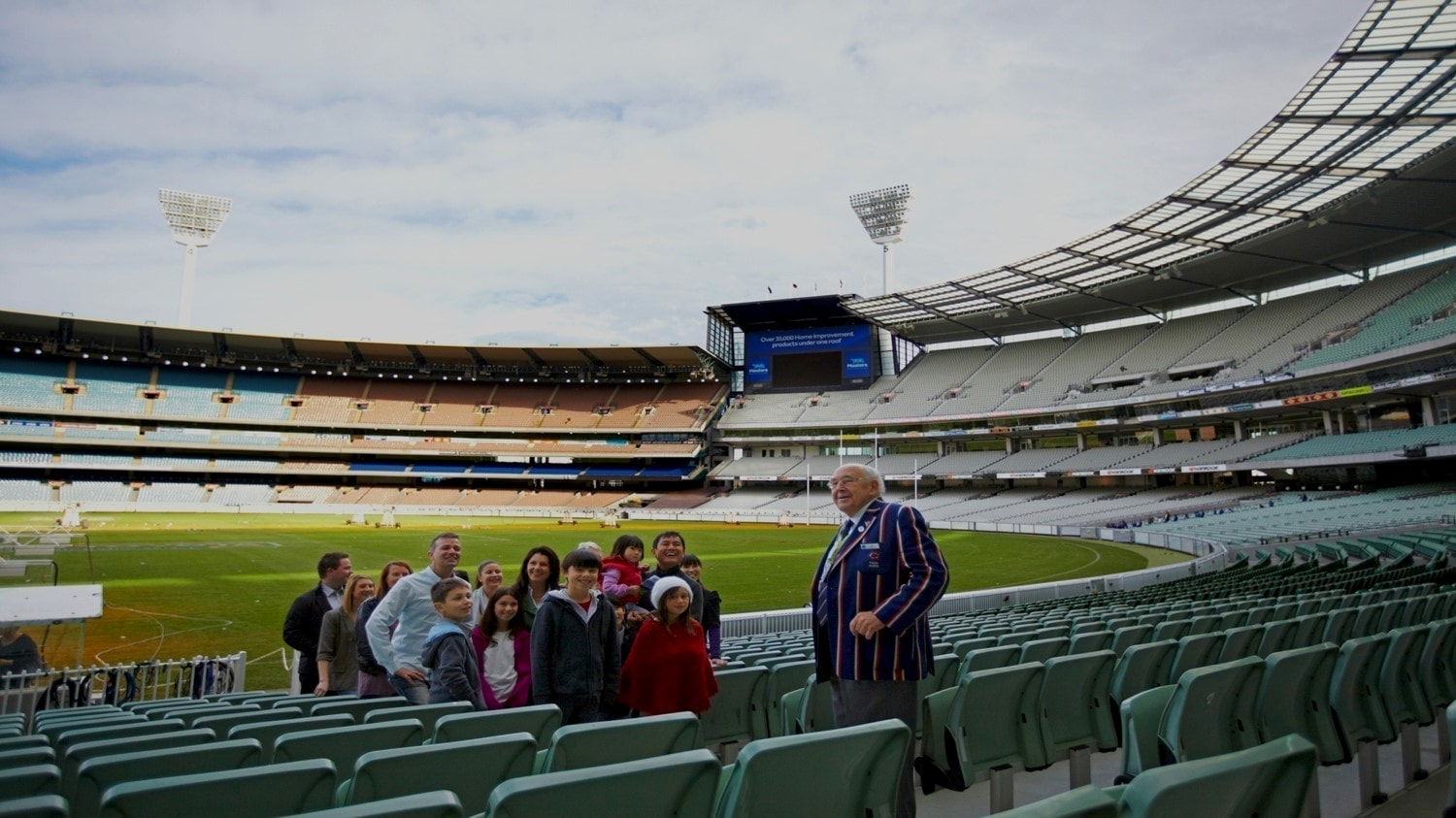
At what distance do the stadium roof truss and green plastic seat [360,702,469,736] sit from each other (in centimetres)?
2964

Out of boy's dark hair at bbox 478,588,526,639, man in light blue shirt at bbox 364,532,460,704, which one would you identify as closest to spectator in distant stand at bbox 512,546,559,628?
boy's dark hair at bbox 478,588,526,639

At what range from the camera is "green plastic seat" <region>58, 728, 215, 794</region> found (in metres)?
3.45

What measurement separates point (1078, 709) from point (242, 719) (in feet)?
15.9

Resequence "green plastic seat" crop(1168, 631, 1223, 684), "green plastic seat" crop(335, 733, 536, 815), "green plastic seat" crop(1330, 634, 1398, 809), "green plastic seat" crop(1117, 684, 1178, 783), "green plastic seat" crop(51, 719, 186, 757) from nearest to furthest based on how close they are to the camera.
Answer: "green plastic seat" crop(335, 733, 536, 815), "green plastic seat" crop(1117, 684, 1178, 783), "green plastic seat" crop(51, 719, 186, 757), "green plastic seat" crop(1330, 634, 1398, 809), "green plastic seat" crop(1168, 631, 1223, 684)

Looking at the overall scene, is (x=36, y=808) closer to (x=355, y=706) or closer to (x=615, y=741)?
(x=615, y=741)

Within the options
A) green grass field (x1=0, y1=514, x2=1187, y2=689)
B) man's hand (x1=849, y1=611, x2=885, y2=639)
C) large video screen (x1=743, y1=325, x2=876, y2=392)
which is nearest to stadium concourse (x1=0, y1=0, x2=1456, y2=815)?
large video screen (x1=743, y1=325, x2=876, y2=392)

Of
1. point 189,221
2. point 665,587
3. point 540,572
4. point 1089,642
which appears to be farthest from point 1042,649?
point 189,221

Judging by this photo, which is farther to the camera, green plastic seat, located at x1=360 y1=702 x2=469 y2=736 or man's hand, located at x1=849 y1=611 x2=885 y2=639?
green plastic seat, located at x1=360 y1=702 x2=469 y2=736

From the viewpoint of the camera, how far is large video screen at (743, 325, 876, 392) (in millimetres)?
78062

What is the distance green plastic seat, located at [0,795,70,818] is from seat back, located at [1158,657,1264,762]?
12.6 feet

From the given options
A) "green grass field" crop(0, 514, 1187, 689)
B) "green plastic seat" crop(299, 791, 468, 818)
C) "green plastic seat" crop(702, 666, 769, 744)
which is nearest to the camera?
"green plastic seat" crop(299, 791, 468, 818)

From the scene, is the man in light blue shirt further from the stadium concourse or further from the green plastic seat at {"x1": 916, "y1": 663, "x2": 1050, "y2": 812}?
the green plastic seat at {"x1": 916, "y1": 663, "x2": 1050, "y2": 812}

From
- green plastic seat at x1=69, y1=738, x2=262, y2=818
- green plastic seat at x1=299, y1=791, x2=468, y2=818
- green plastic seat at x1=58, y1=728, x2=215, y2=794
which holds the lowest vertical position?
green plastic seat at x1=58, y1=728, x2=215, y2=794

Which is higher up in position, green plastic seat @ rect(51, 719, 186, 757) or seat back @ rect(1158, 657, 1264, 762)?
seat back @ rect(1158, 657, 1264, 762)
